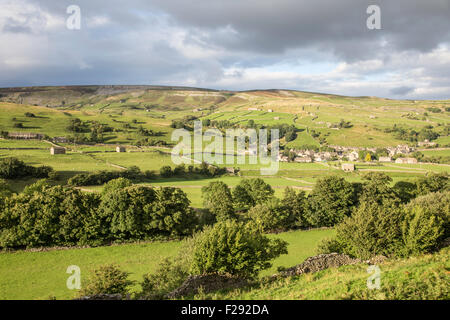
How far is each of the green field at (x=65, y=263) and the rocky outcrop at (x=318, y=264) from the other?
32.8 feet

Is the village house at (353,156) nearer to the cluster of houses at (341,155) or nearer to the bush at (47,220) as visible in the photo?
the cluster of houses at (341,155)

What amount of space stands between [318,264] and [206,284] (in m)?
8.97

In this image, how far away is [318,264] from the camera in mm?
21609

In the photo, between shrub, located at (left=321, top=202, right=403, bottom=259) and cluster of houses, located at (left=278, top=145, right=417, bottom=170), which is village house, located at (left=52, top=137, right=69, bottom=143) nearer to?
cluster of houses, located at (left=278, top=145, right=417, bottom=170)

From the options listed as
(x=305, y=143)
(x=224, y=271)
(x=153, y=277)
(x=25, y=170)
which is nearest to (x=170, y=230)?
(x=153, y=277)

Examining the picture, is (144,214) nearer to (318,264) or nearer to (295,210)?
(295,210)

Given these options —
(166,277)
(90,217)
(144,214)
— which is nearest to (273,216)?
(144,214)

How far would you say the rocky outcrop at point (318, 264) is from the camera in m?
20.5

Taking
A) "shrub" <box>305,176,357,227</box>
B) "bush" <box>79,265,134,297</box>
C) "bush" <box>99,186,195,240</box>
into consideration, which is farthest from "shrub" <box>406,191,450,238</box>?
"bush" <box>79,265,134,297</box>

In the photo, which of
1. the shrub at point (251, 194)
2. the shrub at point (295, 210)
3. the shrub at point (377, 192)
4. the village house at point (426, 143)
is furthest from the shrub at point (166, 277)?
the village house at point (426, 143)
